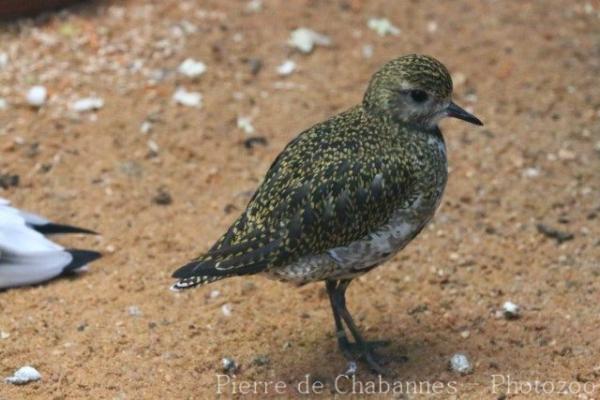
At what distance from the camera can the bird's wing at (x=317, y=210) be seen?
4230 mm

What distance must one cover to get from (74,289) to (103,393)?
3.08 ft

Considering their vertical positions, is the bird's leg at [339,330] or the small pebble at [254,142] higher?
the small pebble at [254,142]

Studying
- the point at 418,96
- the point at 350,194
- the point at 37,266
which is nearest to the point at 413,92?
the point at 418,96

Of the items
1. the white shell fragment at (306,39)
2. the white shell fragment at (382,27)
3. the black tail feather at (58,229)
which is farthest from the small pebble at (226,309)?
the white shell fragment at (382,27)

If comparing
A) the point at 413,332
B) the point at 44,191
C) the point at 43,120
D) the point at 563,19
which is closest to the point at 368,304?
the point at 413,332

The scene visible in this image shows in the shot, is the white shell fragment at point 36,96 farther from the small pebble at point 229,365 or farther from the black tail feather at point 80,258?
the small pebble at point 229,365

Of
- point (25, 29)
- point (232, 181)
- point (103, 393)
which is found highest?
point (25, 29)

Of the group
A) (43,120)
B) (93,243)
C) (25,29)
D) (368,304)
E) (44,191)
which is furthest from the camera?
(25,29)

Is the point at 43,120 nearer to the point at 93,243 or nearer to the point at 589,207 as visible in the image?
the point at 93,243

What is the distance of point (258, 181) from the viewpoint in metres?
6.11

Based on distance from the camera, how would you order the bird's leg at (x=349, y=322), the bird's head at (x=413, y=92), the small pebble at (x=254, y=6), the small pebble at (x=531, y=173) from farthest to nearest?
the small pebble at (x=254, y=6) → the small pebble at (x=531, y=173) → the bird's leg at (x=349, y=322) → the bird's head at (x=413, y=92)

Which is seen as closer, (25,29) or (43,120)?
(43,120)

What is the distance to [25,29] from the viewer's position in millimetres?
7305

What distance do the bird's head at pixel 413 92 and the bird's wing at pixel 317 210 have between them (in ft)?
0.79
